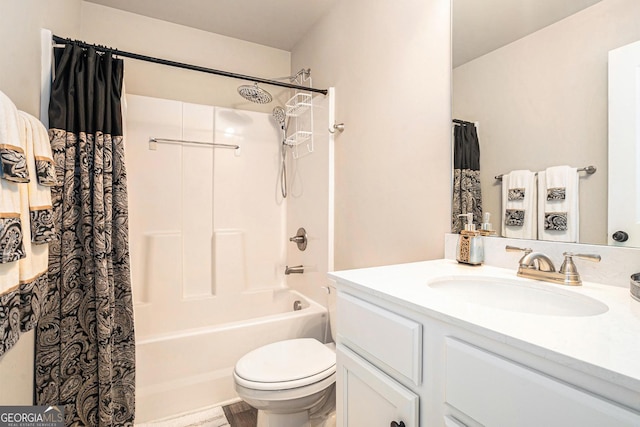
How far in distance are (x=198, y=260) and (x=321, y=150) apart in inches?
51.2

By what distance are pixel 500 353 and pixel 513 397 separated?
7cm

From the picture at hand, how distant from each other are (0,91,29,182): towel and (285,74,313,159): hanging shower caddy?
4.91ft

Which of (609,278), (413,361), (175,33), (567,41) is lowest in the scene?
(413,361)

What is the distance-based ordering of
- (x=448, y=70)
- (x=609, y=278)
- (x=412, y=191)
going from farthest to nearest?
(x=412, y=191) < (x=448, y=70) < (x=609, y=278)

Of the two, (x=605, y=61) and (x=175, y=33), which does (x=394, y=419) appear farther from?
(x=175, y=33)

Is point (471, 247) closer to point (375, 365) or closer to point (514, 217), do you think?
point (514, 217)

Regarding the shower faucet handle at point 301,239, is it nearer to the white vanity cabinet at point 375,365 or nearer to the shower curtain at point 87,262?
the shower curtain at point 87,262

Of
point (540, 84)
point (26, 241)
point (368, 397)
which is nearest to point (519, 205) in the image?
point (540, 84)

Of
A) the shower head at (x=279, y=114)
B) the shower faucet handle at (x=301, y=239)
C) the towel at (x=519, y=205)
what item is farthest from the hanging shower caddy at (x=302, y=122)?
the towel at (x=519, y=205)

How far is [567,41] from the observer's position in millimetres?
918

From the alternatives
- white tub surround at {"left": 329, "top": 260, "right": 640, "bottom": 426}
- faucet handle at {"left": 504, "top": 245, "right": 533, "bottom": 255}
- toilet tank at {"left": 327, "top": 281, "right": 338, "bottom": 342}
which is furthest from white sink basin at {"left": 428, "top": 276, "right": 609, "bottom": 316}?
toilet tank at {"left": 327, "top": 281, "right": 338, "bottom": 342}

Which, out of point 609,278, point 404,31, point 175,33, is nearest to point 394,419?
point 609,278

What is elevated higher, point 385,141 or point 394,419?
point 385,141

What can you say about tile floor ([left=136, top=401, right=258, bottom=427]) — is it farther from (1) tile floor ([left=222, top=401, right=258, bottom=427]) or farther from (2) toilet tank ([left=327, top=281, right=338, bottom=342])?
(2) toilet tank ([left=327, top=281, right=338, bottom=342])
